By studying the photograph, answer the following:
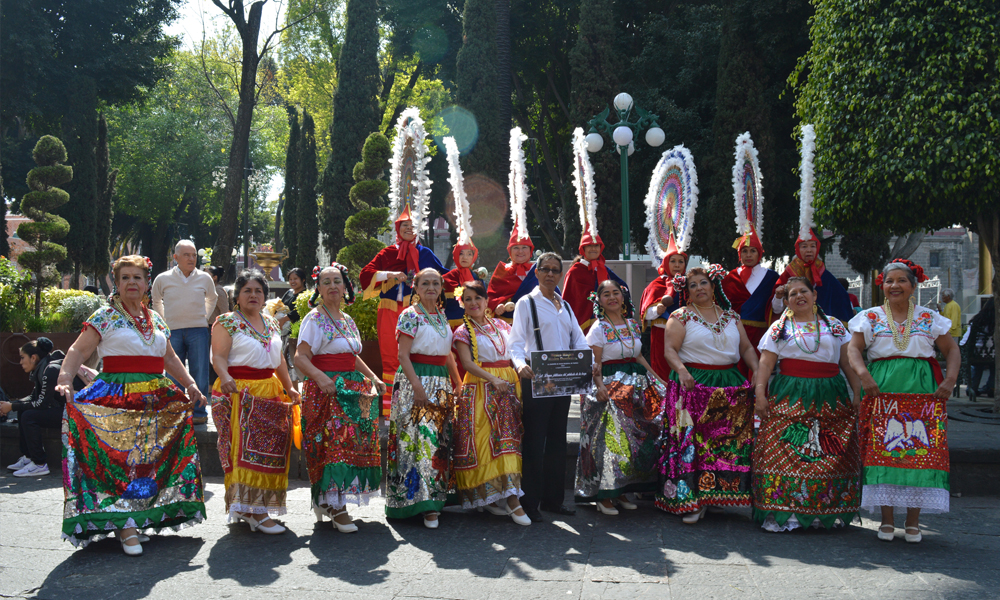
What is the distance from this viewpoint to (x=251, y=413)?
524cm

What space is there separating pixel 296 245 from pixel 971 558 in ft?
113

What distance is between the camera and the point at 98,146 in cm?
3189

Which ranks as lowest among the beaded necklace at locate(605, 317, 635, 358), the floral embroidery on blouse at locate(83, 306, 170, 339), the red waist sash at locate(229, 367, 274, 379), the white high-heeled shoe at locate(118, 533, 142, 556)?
the white high-heeled shoe at locate(118, 533, 142, 556)

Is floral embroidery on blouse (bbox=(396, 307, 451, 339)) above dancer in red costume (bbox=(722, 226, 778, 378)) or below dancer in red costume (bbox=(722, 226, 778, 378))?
below

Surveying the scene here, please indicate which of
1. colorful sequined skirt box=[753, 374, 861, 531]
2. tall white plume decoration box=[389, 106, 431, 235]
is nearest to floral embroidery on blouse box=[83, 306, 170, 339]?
tall white plume decoration box=[389, 106, 431, 235]

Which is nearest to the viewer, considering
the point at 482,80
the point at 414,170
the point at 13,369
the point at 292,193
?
the point at 414,170

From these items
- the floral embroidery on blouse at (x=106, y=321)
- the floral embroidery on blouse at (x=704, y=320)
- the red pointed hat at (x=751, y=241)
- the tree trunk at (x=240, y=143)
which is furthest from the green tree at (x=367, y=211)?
the tree trunk at (x=240, y=143)

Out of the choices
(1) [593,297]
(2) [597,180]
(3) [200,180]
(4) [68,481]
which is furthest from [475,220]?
(3) [200,180]

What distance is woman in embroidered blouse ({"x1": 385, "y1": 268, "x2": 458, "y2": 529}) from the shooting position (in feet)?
17.6

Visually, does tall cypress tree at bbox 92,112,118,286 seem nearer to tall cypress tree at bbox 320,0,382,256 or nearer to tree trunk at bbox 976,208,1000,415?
tall cypress tree at bbox 320,0,382,256

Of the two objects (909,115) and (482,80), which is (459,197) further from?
(482,80)

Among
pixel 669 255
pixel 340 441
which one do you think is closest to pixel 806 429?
pixel 669 255

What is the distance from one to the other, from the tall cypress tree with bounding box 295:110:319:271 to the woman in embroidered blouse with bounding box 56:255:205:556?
30616 mm

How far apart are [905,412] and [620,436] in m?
1.78
